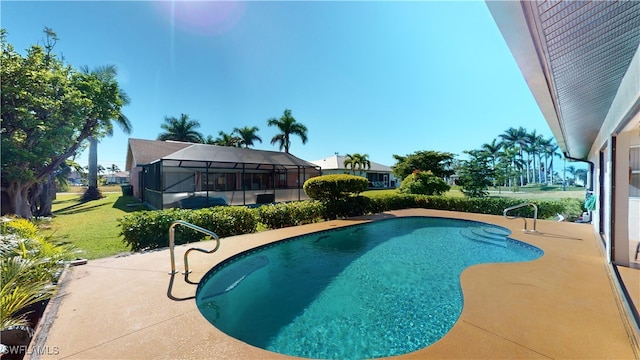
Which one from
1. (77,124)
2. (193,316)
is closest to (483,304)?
(193,316)

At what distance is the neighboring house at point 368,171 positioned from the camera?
Result: 31.7 metres

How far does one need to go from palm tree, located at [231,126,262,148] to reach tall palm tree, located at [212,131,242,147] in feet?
1.92

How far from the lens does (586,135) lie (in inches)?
304

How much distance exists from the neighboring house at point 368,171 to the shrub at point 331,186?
18956 millimetres

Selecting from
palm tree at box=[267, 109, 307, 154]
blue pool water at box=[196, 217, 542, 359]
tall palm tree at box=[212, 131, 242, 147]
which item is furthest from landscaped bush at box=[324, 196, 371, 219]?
tall palm tree at box=[212, 131, 242, 147]

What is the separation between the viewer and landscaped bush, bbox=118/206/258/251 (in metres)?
6.52

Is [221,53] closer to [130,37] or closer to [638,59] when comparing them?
[130,37]

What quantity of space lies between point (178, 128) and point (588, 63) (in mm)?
35837

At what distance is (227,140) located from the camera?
32125 millimetres

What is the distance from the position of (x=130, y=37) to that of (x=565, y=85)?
1319 centimetres

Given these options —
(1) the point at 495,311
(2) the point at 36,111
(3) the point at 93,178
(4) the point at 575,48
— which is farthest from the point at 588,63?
(3) the point at 93,178

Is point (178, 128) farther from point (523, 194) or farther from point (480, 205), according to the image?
point (523, 194)

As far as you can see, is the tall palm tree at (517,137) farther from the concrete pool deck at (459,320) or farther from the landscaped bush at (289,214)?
the concrete pool deck at (459,320)

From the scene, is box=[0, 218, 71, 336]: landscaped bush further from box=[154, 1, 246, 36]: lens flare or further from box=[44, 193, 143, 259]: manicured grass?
box=[154, 1, 246, 36]: lens flare
